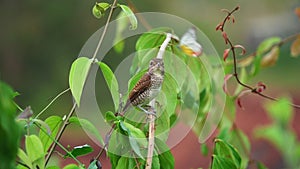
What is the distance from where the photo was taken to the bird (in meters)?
0.44

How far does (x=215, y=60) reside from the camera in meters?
0.70

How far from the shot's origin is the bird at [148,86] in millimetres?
439

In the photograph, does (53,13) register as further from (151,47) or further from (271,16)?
(151,47)

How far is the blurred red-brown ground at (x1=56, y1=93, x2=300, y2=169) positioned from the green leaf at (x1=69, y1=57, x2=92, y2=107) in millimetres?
855

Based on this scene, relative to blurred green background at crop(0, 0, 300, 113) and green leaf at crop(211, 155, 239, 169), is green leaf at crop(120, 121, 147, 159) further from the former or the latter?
blurred green background at crop(0, 0, 300, 113)

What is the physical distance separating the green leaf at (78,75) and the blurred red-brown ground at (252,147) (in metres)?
0.86

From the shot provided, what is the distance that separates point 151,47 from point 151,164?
141 millimetres

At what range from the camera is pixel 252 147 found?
190 cm

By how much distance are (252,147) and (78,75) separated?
154 cm

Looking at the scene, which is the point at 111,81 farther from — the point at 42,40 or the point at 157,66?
the point at 42,40

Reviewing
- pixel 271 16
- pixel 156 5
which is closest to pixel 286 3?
pixel 271 16

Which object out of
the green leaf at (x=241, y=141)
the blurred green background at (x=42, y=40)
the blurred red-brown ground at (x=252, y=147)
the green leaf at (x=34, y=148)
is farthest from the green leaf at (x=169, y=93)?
the blurred green background at (x=42, y=40)

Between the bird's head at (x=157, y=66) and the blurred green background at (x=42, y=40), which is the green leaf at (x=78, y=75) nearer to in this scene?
the bird's head at (x=157, y=66)

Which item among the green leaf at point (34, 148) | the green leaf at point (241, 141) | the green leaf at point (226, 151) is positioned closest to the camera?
the green leaf at point (34, 148)
